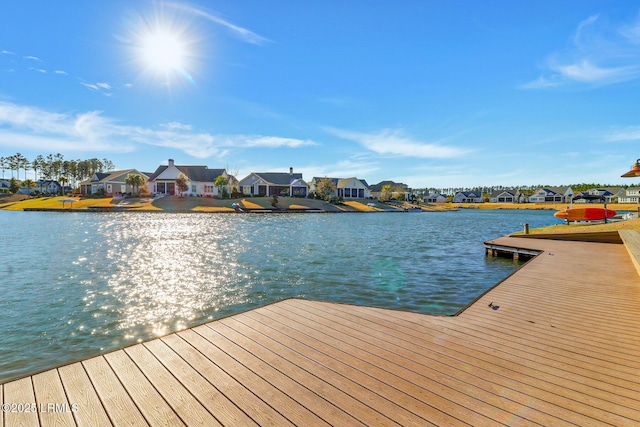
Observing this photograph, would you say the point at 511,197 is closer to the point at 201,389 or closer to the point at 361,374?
the point at 361,374

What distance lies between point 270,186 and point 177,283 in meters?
63.0

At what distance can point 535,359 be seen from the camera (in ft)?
14.0

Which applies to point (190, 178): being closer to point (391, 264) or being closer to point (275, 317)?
point (391, 264)

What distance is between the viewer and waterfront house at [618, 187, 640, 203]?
341 feet

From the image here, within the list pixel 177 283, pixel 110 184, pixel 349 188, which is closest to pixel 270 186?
pixel 349 188

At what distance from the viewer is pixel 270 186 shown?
241 ft

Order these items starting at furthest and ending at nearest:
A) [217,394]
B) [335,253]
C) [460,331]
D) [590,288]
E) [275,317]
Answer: [335,253] < [590,288] < [275,317] < [460,331] < [217,394]

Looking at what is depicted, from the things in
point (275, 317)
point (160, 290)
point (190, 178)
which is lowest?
point (160, 290)

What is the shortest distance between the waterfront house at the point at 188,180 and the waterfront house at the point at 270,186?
14.9ft

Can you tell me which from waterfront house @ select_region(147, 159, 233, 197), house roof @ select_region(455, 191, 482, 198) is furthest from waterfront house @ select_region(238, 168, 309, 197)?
house roof @ select_region(455, 191, 482, 198)

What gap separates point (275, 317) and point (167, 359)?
2103 mm

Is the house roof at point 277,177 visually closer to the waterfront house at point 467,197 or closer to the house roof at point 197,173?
the house roof at point 197,173

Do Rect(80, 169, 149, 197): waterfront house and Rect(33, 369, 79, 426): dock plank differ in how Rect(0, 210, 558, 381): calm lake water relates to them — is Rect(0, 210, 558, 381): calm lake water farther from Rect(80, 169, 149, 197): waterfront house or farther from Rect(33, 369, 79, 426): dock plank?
Rect(80, 169, 149, 197): waterfront house

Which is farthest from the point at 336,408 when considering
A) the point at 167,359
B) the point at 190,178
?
the point at 190,178
